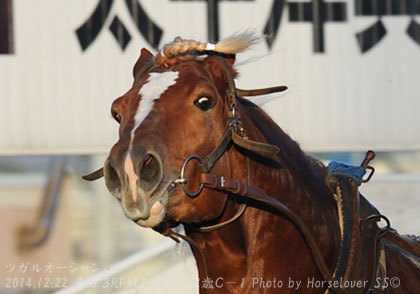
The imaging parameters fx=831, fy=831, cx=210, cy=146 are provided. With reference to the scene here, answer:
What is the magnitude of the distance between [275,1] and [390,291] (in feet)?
11.8

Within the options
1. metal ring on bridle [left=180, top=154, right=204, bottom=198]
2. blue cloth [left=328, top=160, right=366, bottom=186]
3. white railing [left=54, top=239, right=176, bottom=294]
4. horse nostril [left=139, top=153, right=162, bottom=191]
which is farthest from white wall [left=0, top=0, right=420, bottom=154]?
horse nostril [left=139, top=153, right=162, bottom=191]

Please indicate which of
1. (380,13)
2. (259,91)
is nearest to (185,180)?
(259,91)

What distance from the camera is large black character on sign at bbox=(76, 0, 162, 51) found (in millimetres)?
6027

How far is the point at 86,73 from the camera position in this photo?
19.9 ft

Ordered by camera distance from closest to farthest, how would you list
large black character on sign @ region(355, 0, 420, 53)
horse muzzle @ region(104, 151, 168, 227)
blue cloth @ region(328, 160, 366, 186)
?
horse muzzle @ region(104, 151, 168, 227) → blue cloth @ region(328, 160, 366, 186) → large black character on sign @ region(355, 0, 420, 53)

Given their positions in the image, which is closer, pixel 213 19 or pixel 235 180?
pixel 235 180

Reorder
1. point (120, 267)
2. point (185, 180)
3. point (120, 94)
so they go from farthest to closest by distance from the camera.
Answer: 1. point (120, 94)
2. point (120, 267)
3. point (185, 180)

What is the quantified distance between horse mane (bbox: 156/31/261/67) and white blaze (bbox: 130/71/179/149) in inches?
2.8

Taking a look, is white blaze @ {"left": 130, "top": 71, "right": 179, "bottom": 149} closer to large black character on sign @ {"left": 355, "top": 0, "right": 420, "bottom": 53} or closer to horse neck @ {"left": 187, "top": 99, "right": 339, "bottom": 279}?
horse neck @ {"left": 187, "top": 99, "right": 339, "bottom": 279}

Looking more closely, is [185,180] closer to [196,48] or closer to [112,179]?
[112,179]

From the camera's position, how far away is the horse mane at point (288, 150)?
2.73 metres

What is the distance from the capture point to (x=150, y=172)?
7.57ft

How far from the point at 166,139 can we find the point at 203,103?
188 mm

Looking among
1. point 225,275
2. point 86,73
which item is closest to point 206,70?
point 225,275
